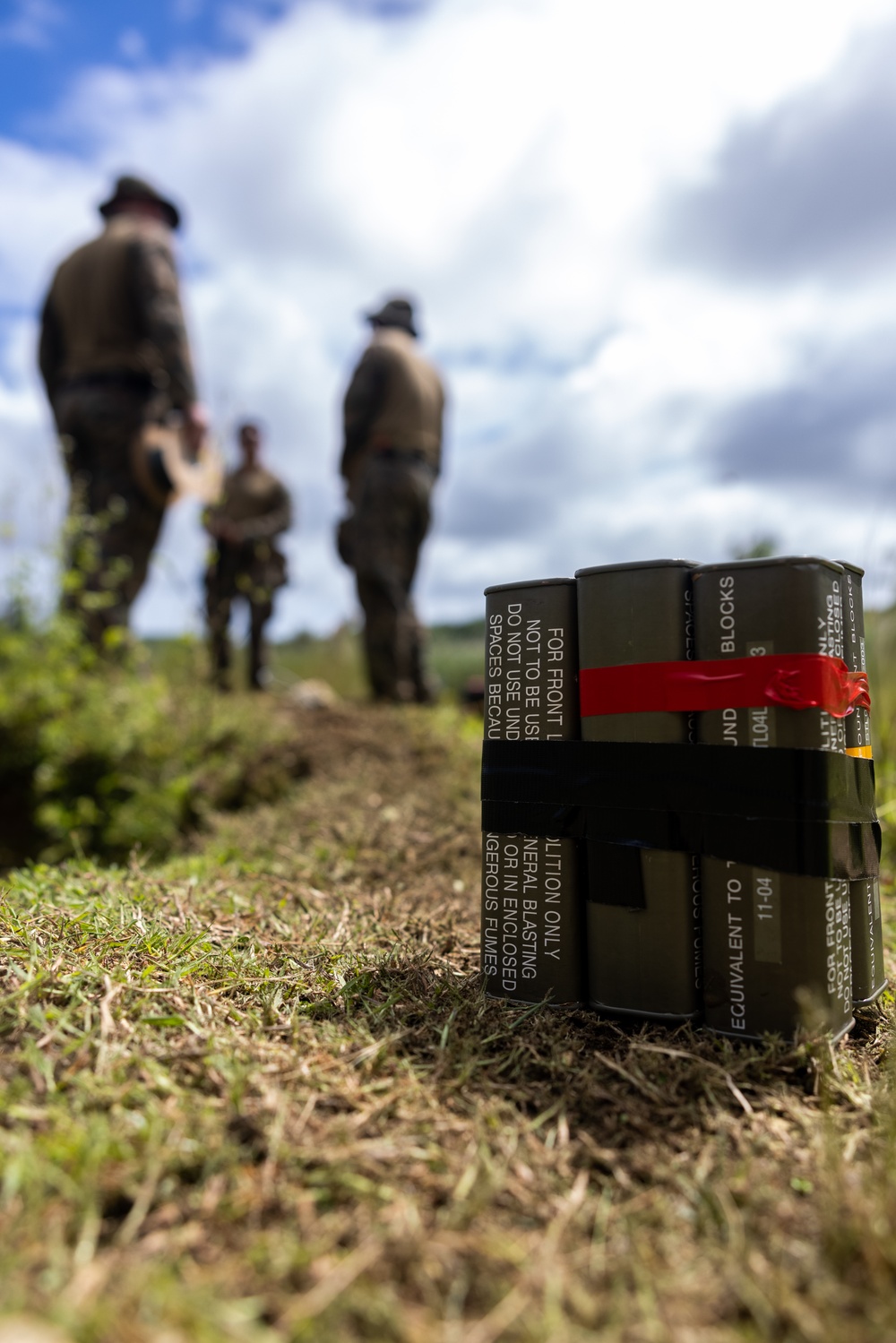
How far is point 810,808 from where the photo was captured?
1719 millimetres

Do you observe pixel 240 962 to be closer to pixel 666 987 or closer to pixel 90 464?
pixel 666 987

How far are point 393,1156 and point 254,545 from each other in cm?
862

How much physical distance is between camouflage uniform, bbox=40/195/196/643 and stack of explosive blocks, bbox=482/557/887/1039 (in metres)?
4.75

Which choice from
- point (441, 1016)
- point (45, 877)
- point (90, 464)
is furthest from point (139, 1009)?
point (90, 464)

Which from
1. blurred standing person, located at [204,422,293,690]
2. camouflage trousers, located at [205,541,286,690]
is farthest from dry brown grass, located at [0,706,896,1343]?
blurred standing person, located at [204,422,293,690]

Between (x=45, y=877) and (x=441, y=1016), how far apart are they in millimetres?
1368

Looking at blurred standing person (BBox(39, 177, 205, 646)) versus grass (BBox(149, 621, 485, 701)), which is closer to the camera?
blurred standing person (BBox(39, 177, 205, 646))

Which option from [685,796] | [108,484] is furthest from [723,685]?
[108,484]

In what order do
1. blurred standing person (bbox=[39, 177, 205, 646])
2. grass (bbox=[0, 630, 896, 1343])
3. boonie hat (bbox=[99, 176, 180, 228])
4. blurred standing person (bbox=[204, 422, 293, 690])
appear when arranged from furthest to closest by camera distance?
blurred standing person (bbox=[204, 422, 293, 690])
boonie hat (bbox=[99, 176, 180, 228])
blurred standing person (bbox=[39, 177, 205, 646])
grass (bbox=[0, 630, 896, 1343])

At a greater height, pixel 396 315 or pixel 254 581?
pixel 396 315

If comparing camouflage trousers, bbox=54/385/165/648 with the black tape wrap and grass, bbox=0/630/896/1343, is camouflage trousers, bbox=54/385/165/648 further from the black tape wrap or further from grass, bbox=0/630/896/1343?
the black tape wrap

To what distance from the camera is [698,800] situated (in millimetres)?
1802

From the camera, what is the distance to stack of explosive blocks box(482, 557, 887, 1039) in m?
1.74

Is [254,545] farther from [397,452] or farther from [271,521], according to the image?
[397,452]
